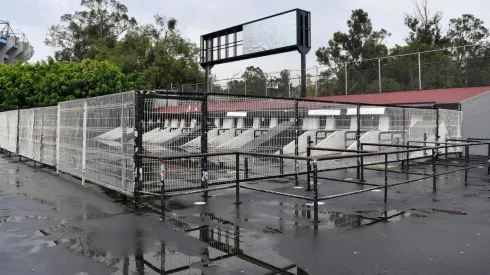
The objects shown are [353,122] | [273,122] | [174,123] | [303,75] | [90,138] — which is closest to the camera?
[174,123]

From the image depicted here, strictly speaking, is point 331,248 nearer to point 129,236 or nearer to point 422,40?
point 129,236

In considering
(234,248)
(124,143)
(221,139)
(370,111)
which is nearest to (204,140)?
(124,143)

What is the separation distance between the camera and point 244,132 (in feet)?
36.6

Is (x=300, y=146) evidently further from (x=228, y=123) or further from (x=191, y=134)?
(x=191, y=134)

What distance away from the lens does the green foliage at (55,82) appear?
27938 millimetres

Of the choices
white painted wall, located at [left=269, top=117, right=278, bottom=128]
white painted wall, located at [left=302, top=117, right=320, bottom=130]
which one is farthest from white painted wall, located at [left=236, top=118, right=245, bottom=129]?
white painted wall, located at [left=302, top=117, right=320, bottom=130]

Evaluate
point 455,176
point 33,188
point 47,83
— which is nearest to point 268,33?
point 47,83

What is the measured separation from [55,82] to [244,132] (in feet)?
70.8

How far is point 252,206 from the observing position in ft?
24.5

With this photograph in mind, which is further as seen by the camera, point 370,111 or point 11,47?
point 11,47

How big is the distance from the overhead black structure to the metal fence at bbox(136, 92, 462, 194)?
11.9 m

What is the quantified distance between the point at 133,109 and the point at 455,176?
9235 millimetres

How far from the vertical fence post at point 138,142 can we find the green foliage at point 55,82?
21.5 metres

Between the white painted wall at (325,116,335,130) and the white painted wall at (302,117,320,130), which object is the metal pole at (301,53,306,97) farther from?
the white painted wall at (302,117,320,130)
